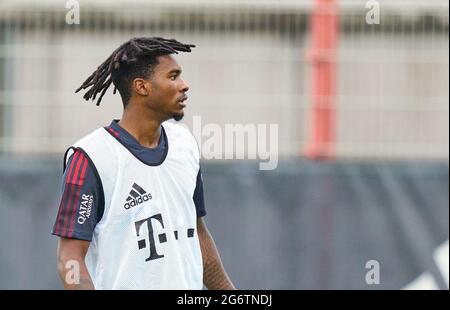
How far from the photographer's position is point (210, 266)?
4.66 meters

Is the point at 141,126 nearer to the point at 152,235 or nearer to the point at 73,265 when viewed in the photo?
the point at 152,235

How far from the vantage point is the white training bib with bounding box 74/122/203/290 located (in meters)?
4.27

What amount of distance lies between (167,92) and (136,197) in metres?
0.46

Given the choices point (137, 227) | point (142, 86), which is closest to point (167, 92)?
point (142, 86)

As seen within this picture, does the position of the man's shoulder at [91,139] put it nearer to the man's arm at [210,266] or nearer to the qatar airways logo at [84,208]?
the qatar airways logo at [84,208]

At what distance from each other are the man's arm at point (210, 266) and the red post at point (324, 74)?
337cm

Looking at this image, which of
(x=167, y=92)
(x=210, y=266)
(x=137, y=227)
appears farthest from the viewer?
(x=210, y=266)

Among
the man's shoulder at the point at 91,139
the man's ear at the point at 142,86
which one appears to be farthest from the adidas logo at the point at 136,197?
the man's ear at the point at 142,86

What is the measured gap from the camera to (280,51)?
809 cm

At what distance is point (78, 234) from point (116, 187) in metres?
0.25

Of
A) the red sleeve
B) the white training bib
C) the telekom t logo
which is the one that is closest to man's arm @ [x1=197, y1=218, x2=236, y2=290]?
the white training bib
